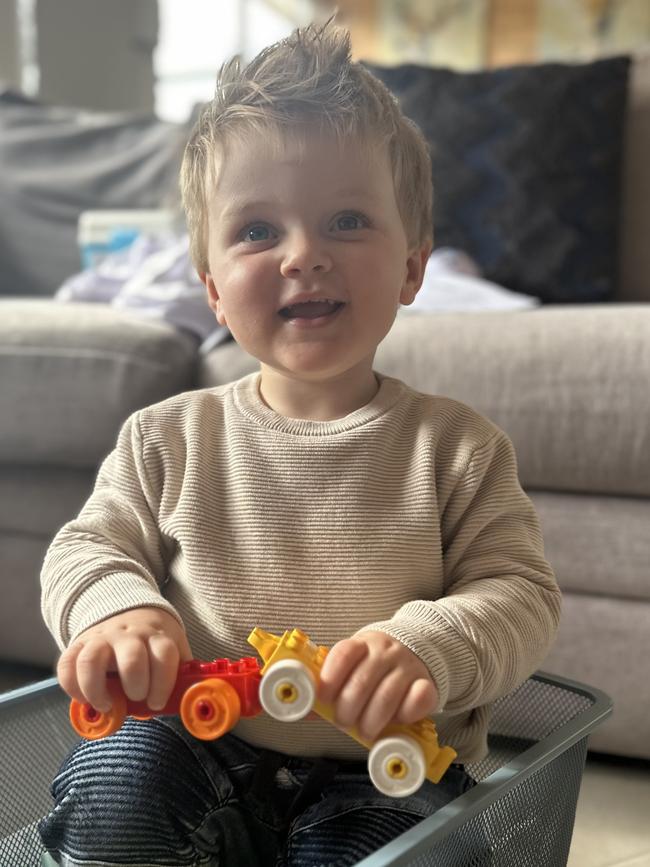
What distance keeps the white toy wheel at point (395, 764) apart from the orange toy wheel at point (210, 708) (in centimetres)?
7

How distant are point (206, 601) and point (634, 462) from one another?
51 cm

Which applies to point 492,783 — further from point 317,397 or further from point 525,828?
point 317,397

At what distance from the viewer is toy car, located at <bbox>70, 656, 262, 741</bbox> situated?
49 cm

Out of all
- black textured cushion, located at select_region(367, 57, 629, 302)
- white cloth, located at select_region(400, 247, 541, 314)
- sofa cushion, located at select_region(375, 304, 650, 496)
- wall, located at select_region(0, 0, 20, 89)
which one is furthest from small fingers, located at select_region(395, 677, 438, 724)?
wall, located at select_region(0, 0, 20, 89)

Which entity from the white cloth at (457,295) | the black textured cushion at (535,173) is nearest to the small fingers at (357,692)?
the white cloth at (457,295)

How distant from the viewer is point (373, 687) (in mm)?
506

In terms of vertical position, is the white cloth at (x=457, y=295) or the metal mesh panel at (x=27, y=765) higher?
the white cloth at (x=457, y=295)

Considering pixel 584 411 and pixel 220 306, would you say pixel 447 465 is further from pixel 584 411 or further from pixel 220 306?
pixel 584 411

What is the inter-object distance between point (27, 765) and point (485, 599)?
0.39 meters

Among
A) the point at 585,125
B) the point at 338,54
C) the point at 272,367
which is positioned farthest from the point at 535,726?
the point at 585,125

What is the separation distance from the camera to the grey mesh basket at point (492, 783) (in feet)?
1.70

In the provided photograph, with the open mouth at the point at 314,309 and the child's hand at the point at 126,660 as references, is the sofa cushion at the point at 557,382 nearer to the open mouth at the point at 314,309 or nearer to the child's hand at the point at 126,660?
the open mouth at the point at 314,309

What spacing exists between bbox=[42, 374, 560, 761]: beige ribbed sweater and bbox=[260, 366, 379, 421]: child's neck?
0.02m


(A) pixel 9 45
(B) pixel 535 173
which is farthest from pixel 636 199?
(A) pixel 9 45
